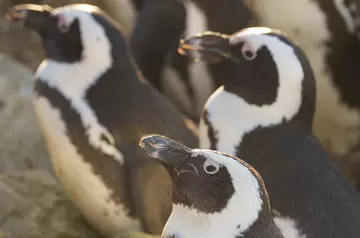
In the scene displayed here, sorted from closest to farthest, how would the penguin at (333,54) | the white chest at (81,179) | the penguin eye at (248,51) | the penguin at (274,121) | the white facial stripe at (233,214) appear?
the white facial stripe at (233,214) → the penguin at (274,121) → the penguin eye at (248,51) → the white chest at (81,179) → the penguin at (333,54)

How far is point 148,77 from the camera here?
1.95m

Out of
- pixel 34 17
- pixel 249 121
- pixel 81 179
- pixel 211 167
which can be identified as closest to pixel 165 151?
pixel 211 167

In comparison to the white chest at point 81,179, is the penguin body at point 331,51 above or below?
above

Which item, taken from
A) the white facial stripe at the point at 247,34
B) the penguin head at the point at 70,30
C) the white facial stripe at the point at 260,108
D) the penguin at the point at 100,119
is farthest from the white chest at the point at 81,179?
the white facial stripe at the point at 247,34

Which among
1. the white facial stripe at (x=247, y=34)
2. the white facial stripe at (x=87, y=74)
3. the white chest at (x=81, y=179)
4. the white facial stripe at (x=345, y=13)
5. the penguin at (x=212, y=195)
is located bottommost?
the white chest at (x=81, y=179)

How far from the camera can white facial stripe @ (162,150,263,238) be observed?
3.21 feet

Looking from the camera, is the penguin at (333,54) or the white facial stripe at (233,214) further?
the penguin at (333,54)

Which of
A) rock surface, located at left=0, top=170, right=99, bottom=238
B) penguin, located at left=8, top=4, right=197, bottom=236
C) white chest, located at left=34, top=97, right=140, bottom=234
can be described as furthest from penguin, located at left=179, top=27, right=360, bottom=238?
rock surface, located at left=0, top=170, right=99, bottom=238

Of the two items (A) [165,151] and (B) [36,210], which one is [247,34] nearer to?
(A) [165,151]

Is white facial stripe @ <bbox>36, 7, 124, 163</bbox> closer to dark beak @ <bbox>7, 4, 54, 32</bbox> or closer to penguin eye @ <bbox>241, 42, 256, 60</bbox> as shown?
dark beak @ <bbox>7, 4, 54, 32</bbox>

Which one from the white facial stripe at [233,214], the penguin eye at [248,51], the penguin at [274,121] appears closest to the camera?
the white facial stripe at [233,214]

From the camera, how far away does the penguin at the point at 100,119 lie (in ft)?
4.76

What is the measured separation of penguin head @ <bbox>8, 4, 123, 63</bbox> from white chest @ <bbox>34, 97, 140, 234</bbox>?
124mm

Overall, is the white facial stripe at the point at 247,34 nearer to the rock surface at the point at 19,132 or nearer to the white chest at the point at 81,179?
the white chest at the point at 81,179
